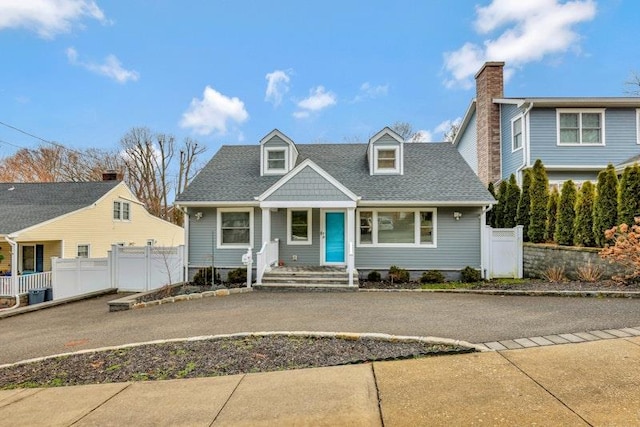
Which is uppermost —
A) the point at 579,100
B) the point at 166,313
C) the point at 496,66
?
the point at 496,66

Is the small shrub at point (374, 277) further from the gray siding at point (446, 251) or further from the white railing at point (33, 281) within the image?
the white railing at point (33, 281)

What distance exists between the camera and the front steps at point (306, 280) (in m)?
10.8

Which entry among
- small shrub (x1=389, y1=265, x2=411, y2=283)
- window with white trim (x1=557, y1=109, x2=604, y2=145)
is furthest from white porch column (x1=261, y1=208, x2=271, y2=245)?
window with white trim (x1=557, y1=109, x2=604, y2=145)

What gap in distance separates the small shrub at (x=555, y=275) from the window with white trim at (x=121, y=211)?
21829 millimetres

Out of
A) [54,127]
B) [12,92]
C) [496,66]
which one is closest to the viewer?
[496,66]

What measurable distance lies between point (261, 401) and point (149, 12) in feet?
55.3

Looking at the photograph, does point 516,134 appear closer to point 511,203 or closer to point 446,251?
point 511,203

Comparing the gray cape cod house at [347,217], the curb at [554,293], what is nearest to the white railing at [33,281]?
the gray cape cod house at [347,217]

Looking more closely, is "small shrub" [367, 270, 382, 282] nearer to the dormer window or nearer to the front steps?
the front steps

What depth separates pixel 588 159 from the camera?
50.5 ft

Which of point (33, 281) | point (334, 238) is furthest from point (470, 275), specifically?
point (33, 281)

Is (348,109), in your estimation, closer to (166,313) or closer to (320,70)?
(320,70)

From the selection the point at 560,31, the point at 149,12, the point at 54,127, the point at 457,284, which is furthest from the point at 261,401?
the point at 54,127

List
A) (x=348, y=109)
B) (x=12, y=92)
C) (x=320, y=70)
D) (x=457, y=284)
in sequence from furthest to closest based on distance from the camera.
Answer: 1. (x=348, y=109)
2. (x=12, y=92)
3. (x=320, y=70)
4. (x=457, y=284)
